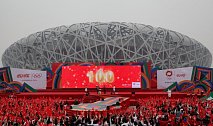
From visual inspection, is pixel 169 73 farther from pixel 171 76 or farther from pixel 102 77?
pixel 102 77

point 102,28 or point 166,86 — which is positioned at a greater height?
point 102,28

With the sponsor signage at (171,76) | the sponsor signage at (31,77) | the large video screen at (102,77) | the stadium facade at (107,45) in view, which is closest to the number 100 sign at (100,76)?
the large video screen at (102,77)

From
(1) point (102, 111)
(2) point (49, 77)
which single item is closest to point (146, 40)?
(2) point (49, 77)

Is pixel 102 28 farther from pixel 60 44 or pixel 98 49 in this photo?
pixel 60 44

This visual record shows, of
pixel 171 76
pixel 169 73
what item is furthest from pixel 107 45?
pixel 171 76

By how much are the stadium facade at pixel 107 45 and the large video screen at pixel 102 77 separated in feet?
66.8

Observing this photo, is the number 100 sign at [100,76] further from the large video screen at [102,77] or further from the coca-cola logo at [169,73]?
the coca-cola logo at [169,73]

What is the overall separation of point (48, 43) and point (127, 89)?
2780 centimetres

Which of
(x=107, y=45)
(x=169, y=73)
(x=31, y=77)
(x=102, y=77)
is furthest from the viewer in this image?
(x=107, y=45)

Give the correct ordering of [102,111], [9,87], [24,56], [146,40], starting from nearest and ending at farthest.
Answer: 1. [102,111]
2. [9,87]
3. [146,40]
4. [24,56]

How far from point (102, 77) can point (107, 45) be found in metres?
21.0

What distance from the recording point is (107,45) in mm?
54969

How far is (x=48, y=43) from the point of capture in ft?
187

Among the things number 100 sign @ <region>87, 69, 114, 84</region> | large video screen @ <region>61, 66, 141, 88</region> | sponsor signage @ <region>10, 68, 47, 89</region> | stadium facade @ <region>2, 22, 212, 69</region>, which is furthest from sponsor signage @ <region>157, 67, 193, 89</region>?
stadium facade @ <region>2, 22, 212, 69</region>
